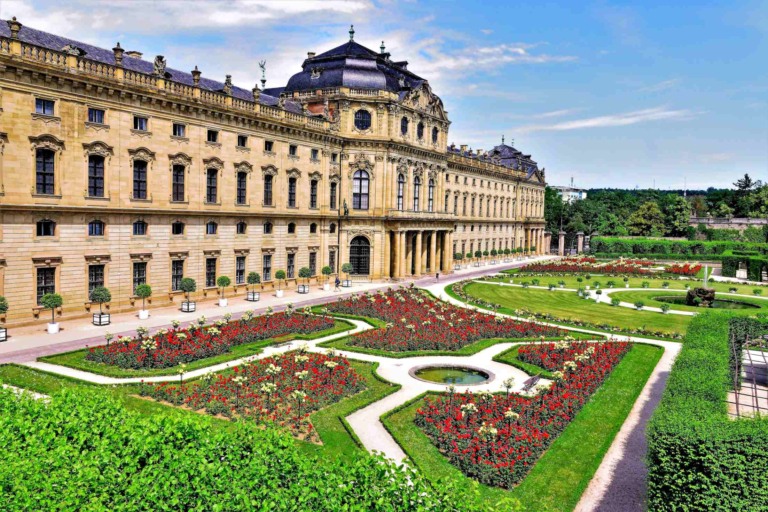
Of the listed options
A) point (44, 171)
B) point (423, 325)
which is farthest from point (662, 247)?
point (44, 171)

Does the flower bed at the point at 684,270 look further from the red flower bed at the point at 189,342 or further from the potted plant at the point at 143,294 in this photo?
the potted plant at the point at 143,294

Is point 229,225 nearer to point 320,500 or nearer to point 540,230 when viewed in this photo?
point 320,500

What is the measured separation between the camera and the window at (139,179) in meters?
43.4

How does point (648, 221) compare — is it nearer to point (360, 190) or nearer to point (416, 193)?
point (416, 193)

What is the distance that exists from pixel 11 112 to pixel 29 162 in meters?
3.17

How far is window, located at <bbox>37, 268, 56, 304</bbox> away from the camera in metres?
37.5

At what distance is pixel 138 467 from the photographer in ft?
41.8

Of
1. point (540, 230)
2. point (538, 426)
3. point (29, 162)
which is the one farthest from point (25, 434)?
point (540, 230)

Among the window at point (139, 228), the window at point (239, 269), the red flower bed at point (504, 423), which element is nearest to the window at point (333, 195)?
the window at point (239, 269)

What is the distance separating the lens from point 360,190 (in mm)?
67250

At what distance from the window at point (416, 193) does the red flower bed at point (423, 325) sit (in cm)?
2384

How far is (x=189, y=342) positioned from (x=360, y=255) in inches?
1479

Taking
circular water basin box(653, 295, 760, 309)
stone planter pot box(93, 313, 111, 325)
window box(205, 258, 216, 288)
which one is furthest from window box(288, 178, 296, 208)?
circular water basin box(653, 295, 760, 309)

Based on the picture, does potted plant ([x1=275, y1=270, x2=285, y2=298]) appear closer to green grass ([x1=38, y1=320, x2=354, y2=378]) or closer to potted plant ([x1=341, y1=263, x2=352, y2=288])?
potted plant ([x1=341, y1=263, x2=352, y2=288])
